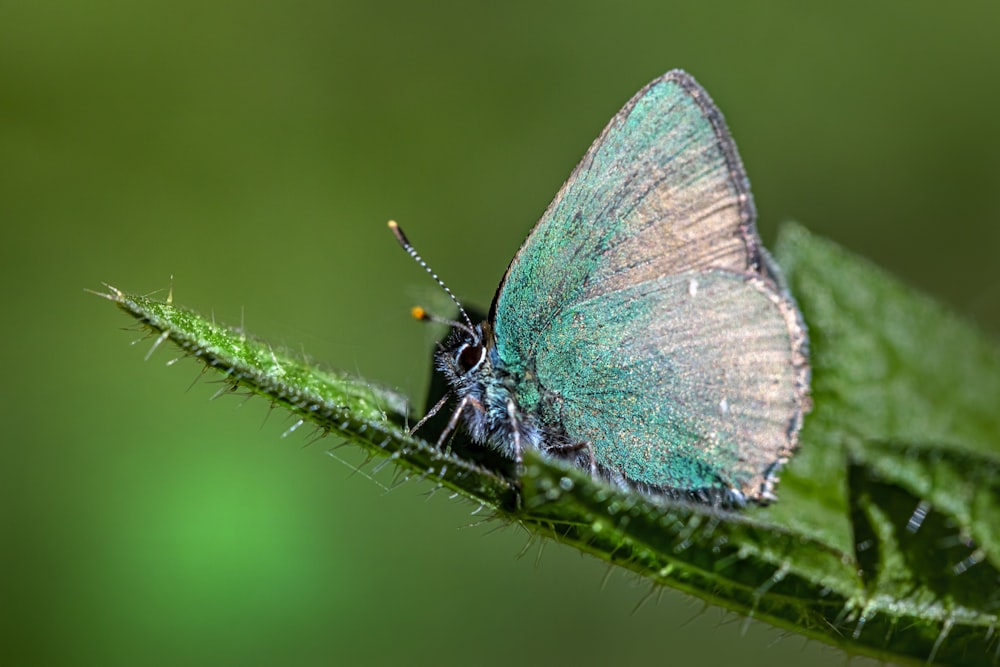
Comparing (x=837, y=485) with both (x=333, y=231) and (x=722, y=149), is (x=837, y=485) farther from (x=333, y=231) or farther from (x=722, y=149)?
(x=333, y=231)

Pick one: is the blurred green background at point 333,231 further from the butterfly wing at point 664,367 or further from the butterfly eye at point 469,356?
the butterfly wing at point 664,367

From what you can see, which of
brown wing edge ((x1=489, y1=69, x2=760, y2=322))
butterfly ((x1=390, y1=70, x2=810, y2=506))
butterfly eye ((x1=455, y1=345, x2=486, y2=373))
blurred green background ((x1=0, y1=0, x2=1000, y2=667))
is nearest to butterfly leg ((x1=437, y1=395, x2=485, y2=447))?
butterfly ((x1=390, y1=70, x2=810, y2=506))

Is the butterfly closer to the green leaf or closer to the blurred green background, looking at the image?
the green leaf

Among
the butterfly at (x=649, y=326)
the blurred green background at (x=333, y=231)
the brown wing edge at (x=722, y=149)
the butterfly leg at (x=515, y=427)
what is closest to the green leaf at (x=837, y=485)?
the butterfly leg at (x=515, y=427)

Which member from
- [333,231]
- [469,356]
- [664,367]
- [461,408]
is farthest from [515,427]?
[333,231]

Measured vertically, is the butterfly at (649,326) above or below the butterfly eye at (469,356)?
above

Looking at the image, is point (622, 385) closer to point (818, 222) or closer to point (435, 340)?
point (435, 340)

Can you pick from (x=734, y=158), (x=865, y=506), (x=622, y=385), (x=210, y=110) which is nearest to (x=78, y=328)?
(x=210, y=110)
